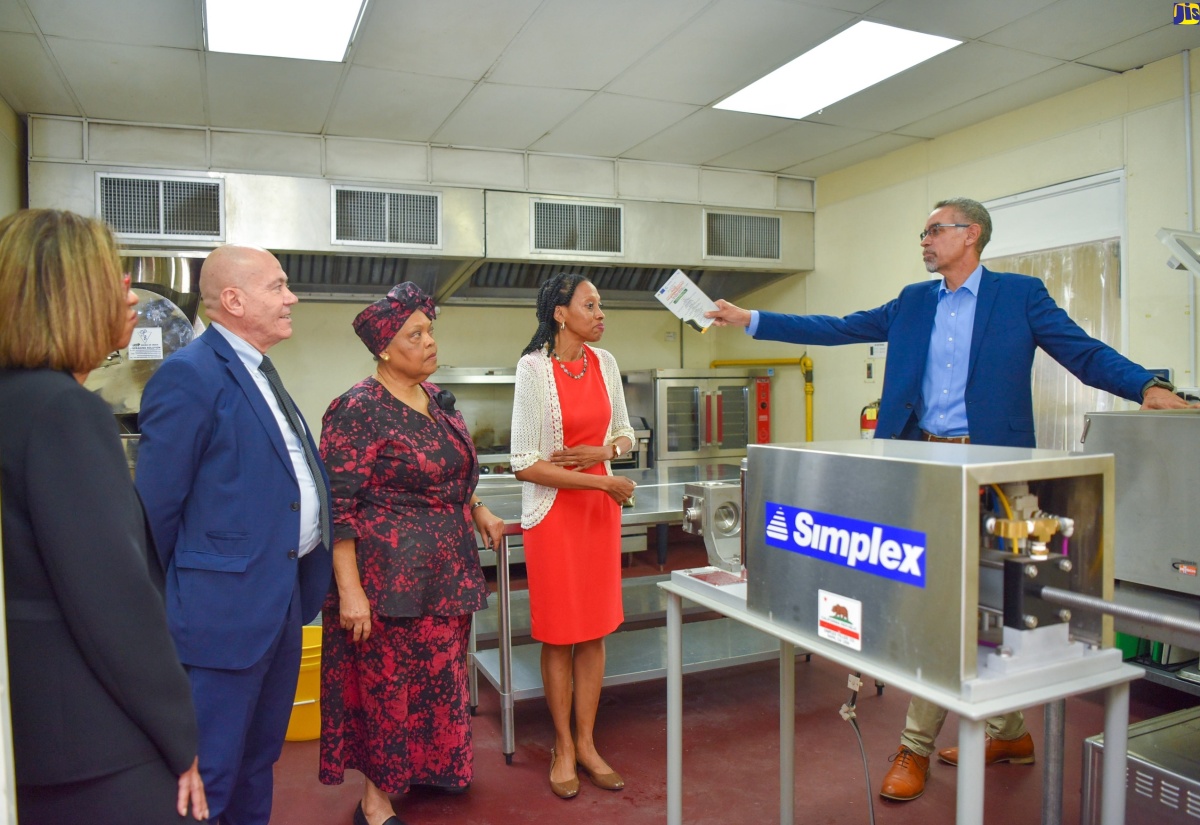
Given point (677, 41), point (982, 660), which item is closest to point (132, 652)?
point (982, 660)

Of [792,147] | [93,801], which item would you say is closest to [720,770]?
[93,801]

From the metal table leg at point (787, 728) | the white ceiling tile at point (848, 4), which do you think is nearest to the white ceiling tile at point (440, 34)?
the white ceiling tile at point (848, 4)

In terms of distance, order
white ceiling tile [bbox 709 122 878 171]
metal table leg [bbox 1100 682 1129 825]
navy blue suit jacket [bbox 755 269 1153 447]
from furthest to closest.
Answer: white ceiling tile [bbox 709 122 878 171] → navy blue suit jacket [bbox 755 269 1153 447] → metal table leg [bbox 1100 682 1129 825]

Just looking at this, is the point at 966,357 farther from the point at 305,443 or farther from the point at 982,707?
the point at 305,443

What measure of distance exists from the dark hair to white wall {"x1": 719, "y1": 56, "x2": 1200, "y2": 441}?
9.89ft

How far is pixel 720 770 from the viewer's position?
114 inches

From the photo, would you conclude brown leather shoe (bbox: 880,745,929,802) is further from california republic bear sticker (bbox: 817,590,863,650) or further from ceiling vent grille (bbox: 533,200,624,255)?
ceiling vent grille (bbox: 533,200,624,255)

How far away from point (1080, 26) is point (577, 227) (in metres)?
3.14

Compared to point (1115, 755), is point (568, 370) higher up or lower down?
higher up

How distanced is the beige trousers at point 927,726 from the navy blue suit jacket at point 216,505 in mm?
2017

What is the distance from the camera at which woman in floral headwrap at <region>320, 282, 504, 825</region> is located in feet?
7.39

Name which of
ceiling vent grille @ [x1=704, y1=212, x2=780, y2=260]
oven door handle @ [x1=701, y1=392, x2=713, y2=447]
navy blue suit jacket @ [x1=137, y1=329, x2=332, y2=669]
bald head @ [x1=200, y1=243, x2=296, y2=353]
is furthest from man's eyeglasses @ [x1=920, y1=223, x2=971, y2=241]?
oven door handle @ [x1=701, y1=392, x2=713, y2=447]

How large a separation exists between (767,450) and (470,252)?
4.04m

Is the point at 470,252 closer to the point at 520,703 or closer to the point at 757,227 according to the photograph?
the point at 757,227
